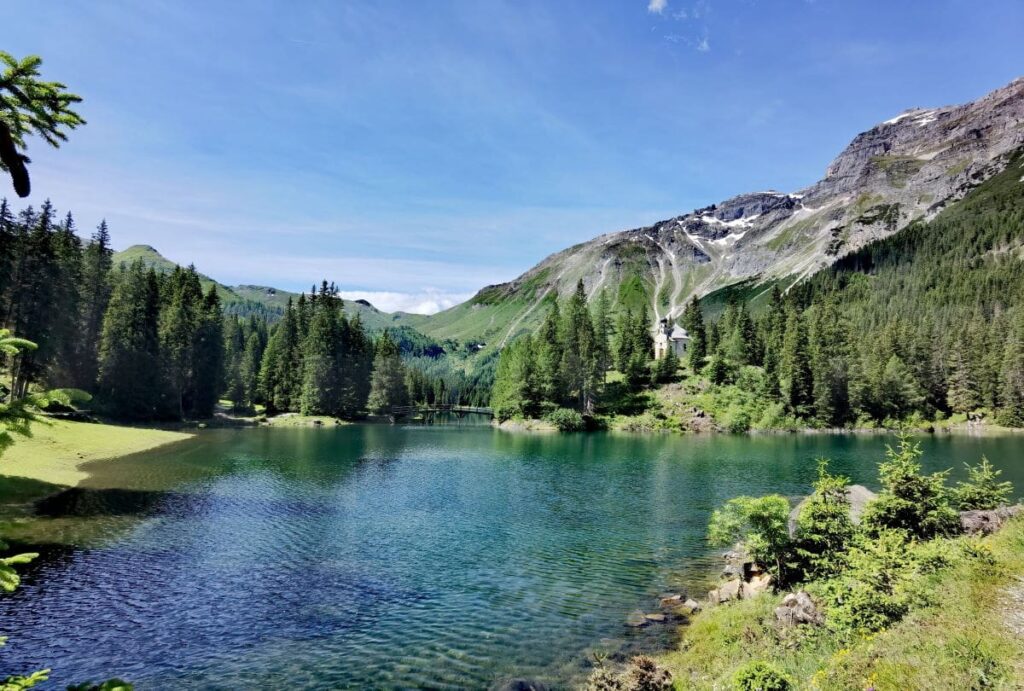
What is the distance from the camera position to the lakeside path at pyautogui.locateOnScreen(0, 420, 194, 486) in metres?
45.2

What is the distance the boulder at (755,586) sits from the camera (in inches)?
940

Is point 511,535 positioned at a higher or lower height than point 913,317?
lower

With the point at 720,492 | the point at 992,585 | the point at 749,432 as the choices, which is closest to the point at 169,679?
the point at 992,585

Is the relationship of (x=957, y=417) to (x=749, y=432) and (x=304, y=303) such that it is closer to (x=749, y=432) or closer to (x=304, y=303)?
(x=749, y=432)

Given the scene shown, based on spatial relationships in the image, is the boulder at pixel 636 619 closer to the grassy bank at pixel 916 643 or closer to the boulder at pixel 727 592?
the grassy bank at pixel 916 643

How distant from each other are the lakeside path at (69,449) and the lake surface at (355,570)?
11.4 ft

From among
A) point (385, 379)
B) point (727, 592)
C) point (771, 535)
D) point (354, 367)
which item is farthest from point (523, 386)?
point (771, 535)

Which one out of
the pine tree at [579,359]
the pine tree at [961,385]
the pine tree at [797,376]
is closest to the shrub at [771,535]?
the pine tree at [579,359]

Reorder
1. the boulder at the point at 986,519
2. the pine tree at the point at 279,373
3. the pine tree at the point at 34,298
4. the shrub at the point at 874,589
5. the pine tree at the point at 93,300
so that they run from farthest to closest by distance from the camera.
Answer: the pine tree at the point at 279,373 < the pine tree at the point at 93,300 < the pine tree at the point at 34,298 < the boulder at the point at 986,519 < the shrub at the point at 874,589

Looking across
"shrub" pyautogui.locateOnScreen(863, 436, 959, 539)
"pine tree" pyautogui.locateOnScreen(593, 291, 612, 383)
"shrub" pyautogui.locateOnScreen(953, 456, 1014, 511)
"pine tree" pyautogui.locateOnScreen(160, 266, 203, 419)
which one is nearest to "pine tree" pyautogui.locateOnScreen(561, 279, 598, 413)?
"pine tree" pyautogui.locateOnScreen(593, 291, 612, 383)

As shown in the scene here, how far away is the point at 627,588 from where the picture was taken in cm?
2720

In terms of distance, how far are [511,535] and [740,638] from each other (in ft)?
64.6

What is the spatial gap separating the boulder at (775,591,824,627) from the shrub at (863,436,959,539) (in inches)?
225

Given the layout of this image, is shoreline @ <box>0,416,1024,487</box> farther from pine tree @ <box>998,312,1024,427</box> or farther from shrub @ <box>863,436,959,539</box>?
pine tree @ <box>998,312,1024,427</box>
